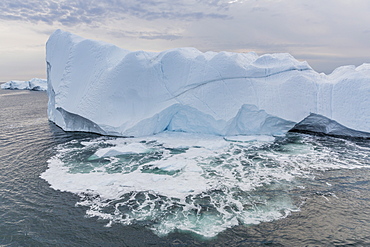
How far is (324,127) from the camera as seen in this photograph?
16062 mm

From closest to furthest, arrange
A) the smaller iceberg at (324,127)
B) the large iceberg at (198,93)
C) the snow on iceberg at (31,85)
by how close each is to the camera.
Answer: the smaller iceberg at (324,127)
the large iceberg at (198,93)
the snow on iceberg at (31,85)

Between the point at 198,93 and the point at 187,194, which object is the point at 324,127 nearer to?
the point at 198,93

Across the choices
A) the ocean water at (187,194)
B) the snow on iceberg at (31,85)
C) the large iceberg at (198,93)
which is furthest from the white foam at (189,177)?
the snow on iceberg at (31,85)

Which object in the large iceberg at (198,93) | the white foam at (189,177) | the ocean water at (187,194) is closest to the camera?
the ocean water at (187,194)

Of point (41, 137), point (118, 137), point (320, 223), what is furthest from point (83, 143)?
point (320, 223)

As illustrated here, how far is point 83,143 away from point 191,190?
8511 millimetres

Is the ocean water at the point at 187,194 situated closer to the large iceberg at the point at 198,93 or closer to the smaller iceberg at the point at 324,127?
the smaller iceberg at the point at 324,127

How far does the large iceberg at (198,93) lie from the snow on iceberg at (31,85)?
5296 centimetres

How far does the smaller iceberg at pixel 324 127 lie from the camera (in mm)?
15141

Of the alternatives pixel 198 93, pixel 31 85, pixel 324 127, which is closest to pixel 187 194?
pixel 198 93

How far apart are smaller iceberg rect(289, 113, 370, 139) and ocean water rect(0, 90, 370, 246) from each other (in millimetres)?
1118

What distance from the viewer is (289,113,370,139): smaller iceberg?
49.7ft

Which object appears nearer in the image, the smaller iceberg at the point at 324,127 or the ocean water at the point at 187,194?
the ocean water at the point at 187,194

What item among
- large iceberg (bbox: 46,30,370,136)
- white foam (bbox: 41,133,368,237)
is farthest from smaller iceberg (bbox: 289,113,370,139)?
white foam (bbox: 41,133,368,237)
